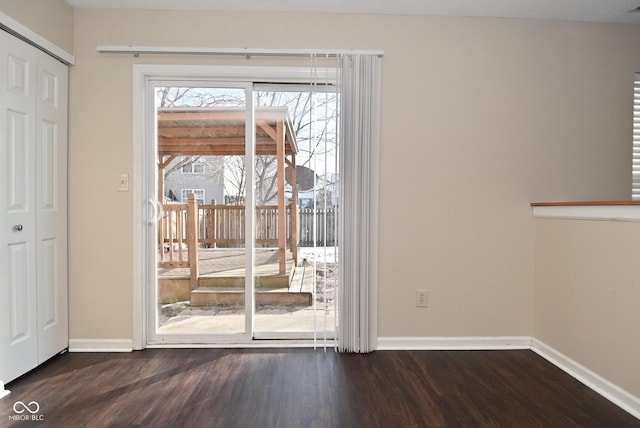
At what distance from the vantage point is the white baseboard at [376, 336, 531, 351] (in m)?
2.62

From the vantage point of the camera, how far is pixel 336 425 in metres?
1.71

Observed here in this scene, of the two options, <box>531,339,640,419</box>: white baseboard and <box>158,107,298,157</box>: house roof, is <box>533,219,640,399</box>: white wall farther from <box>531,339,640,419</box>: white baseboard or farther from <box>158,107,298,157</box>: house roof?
<box>158,107,298,157</box>: house roof

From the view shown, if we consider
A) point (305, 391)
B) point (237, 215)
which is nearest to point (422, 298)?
point (305, 391)

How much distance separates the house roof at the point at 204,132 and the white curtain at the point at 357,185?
18.5 inches

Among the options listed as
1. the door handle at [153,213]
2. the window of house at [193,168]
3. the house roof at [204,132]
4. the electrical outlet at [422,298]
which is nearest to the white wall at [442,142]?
the electrical outlet at [422,298]

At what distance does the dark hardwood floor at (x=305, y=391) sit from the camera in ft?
5.81

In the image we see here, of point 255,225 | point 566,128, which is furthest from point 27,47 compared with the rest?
point 566,128

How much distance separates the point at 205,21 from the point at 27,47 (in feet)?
3.58

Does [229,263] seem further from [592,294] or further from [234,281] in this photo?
[592,294]

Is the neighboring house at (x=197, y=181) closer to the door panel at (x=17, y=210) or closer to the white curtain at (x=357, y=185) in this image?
the door panel at (x=17, y=210)

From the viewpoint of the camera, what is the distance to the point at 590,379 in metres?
2.12

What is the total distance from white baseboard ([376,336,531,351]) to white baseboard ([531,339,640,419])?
0.12m

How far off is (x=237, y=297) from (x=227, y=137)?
122cm

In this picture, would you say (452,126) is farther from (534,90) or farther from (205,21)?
(205,21)
